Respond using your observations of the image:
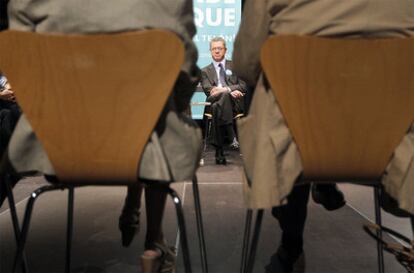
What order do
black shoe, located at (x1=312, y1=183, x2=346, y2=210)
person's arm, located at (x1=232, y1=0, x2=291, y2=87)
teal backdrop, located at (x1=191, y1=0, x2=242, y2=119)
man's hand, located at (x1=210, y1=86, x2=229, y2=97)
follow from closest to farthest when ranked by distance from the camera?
person's arm, located at (x1=232, y1=0, x2=291, y2=87) → black shoe, located at (x1=312, y1=183, x2=346, y2=210) → man's hand, located at (x1=210, y1=86, x2=229, y2=97) → teal backdrop, located at (x1=191, y1=0, x2=242, y2=119)

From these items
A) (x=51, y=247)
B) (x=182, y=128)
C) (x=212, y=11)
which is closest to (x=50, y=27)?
(x=182, y=128)

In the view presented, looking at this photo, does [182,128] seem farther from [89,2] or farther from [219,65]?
[219,65]

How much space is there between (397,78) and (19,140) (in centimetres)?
85

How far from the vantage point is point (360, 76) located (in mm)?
1025

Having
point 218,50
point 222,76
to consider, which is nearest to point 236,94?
point 222,76

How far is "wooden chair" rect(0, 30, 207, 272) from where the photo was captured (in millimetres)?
973

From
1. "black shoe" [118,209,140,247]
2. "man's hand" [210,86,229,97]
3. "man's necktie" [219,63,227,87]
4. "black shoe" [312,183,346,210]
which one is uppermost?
"black shoe" [118,209,140,247]

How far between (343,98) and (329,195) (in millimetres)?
921

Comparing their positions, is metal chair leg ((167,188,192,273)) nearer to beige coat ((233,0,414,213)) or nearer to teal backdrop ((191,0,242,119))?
beige coat ((233,0,414,213))

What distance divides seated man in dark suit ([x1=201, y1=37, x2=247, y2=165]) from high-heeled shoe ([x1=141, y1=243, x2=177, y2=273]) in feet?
10.3

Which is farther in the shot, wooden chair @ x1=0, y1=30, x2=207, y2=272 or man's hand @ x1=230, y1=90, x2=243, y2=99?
man's hand @ x1=230, y1=90, x2=243, y2=99

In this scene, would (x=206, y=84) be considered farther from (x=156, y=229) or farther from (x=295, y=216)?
(x=156, y=229)

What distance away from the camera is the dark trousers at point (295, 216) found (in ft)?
4.93

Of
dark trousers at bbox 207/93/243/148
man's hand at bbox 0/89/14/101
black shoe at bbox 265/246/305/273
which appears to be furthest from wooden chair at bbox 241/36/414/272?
dark trousers at bbox 207/93/243/148
